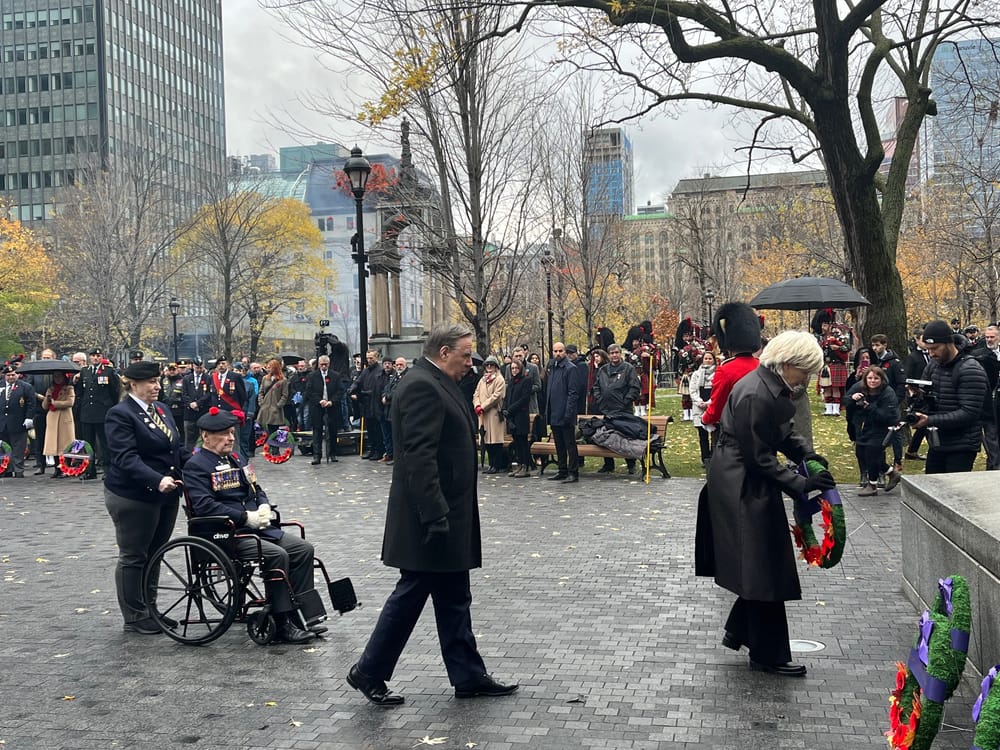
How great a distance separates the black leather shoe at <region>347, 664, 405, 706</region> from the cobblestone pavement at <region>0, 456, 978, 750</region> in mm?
70

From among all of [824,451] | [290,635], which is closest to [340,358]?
[824,451]

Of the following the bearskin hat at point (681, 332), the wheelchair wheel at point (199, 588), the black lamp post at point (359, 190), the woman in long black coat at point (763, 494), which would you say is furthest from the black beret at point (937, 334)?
the bearskin hat at point (681, 332)

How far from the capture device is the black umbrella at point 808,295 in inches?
600

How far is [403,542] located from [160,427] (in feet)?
9.22

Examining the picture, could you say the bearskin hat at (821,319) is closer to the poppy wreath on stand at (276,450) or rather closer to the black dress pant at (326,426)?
the black dress pant at (326,426)

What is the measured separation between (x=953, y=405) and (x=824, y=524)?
12.3 ft

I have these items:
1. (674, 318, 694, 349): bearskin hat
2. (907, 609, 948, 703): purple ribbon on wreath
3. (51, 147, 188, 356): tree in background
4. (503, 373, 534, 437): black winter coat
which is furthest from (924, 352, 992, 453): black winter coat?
(51, 147, 188, 356): tree in background

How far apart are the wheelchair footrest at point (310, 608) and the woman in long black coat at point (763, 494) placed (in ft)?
8.88

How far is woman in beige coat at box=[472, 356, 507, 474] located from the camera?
16.8 m

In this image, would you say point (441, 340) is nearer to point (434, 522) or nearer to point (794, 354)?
point (434, 522)

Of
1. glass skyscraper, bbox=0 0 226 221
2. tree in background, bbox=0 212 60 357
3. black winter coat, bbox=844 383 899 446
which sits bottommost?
black winter coat, bbox=844 383 899 446

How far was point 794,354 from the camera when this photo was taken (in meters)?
5.83

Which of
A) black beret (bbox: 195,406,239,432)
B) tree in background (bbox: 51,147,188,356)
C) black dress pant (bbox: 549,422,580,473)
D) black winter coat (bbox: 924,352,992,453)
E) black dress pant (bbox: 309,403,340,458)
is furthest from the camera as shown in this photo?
tree in background (bbox: 51,147,188,356)

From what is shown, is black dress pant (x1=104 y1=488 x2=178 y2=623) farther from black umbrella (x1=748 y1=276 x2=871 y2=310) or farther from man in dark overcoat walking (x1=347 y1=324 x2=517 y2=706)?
black umbrella (x1=748 y1=276 x2=871 y2=310)
